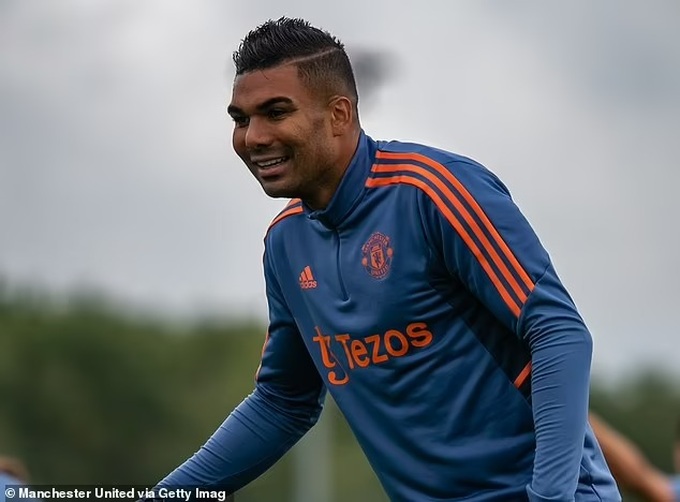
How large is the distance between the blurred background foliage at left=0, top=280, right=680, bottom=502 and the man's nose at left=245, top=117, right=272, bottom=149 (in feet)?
184

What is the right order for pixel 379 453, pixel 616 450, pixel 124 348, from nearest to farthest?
pixel 379 453 < pixel 616 450 < pixel 124 348

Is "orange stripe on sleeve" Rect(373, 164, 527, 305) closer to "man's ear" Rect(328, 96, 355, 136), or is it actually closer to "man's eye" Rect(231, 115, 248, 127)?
"man's ear" Rect(328, 96, 355, 136)

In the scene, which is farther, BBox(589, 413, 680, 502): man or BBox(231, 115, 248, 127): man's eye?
BBox(589, 413, 680, 502): man

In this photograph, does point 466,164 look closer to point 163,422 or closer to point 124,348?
point 163,422

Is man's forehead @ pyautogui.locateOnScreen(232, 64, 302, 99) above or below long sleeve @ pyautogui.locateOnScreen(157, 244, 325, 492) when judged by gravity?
above

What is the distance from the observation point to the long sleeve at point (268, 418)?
6.24 m

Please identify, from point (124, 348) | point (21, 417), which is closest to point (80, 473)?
point (21, 417)

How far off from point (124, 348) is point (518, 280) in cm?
7233

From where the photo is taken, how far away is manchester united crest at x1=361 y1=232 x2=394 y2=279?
18.3 feet

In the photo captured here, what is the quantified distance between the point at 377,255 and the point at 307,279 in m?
0.40

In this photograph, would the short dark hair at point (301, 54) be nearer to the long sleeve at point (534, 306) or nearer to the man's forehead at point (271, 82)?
the man's forehead at point (271, 82)

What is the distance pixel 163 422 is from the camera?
71688 mm

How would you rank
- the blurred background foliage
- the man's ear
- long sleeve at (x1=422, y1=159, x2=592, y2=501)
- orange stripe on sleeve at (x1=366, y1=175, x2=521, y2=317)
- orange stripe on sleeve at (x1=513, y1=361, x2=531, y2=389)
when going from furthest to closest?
the blurred background foliage < the man's ear < orange stripe on sleeve at (x1=513, y1=361, x2=531, y2=389) < orange stripe on sleeve at (x1=366, y1=175, x2=521, y2=317) < long sleeve at (x1=422, y1=159, x2=592, y2=501)

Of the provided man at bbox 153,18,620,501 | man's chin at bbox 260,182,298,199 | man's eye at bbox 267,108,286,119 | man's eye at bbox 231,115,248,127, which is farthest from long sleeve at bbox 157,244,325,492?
man's eye at bbox 267,108,286,119
